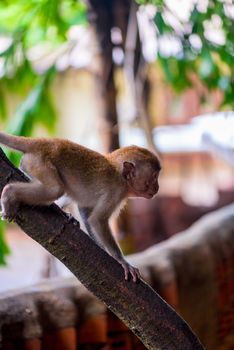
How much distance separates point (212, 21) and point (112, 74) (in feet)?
5.06

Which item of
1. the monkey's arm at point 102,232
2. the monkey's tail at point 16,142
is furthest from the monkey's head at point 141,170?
the monkey's tail at point 16,142

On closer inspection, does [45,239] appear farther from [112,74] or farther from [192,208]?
[192,208]

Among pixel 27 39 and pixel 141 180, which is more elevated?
pixel 27 39

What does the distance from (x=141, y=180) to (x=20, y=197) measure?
25.1 inches

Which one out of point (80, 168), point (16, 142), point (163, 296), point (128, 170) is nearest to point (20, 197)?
point (16, 142)

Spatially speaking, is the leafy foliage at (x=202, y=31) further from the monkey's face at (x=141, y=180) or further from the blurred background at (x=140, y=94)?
the monkey's face at (x=141, y=180)

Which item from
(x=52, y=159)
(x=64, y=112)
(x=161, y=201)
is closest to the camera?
(x=52, y=159)

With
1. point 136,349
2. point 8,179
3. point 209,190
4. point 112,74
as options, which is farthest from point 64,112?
point 8,179

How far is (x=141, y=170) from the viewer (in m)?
2.26

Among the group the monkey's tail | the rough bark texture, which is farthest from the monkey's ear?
the rough bark texture

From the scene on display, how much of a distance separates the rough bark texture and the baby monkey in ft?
0.41

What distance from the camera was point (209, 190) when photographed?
9078 millimetres

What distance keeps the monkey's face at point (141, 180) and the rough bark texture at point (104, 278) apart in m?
0.62

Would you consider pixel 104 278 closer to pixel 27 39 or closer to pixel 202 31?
pixel 202 31
